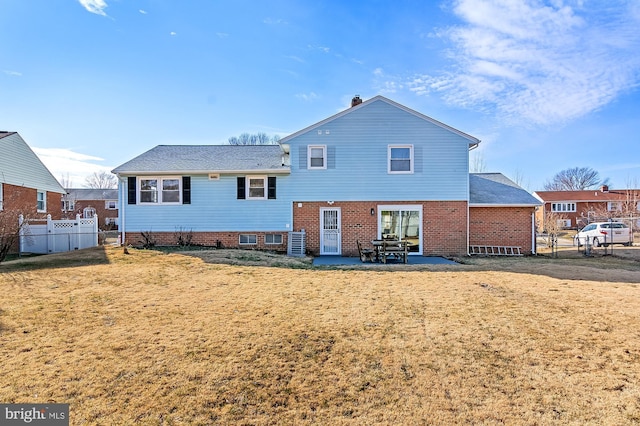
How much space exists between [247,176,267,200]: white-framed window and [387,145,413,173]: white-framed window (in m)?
5.85

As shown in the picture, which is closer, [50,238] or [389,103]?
[389,103]

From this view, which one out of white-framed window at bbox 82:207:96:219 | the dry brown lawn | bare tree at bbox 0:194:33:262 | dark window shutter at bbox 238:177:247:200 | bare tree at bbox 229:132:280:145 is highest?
bare tree at bbox 229:132:280:145

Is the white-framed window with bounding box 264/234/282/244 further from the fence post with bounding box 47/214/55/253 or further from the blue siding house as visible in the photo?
the fence post with bounding box 47/214/55/253

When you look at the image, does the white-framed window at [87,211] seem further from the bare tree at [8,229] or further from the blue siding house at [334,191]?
the blue siding house at [334,191]

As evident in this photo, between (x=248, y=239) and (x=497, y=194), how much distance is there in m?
12.5

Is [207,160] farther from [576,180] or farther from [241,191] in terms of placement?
[576,180]

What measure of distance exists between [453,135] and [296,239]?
8.58 metres

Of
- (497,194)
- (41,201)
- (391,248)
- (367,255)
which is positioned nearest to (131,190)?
(367,255)

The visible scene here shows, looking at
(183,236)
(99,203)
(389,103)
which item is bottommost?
(183,236)

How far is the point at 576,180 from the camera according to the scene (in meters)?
66.1

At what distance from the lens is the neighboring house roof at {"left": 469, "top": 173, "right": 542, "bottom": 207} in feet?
52.9

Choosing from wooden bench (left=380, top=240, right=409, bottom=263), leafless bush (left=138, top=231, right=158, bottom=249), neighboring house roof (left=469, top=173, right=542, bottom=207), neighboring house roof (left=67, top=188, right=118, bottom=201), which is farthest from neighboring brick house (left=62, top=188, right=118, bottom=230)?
neighboring house roof (left=469, top=173, right=542, bottom=207)

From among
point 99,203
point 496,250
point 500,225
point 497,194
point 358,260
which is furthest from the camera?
point 99,203

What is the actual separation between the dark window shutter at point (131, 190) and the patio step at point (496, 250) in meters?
16.1
